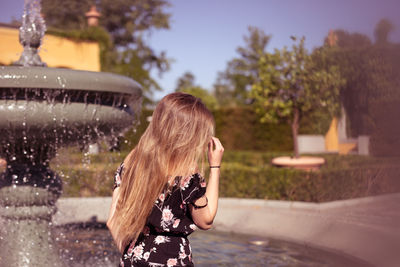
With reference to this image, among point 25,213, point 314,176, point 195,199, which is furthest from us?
point 314,176

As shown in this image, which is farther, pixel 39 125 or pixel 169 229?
pixel 39 125

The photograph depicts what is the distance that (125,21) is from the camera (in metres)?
30.7

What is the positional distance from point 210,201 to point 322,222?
3.36 m

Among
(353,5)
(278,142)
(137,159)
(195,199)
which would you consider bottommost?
(278,142)

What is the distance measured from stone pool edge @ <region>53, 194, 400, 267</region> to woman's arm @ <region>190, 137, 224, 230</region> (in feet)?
7.36

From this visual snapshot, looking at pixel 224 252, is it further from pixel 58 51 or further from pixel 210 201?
pixel 58 51

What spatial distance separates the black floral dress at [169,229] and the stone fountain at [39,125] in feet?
5.48

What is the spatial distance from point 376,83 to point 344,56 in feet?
4.12

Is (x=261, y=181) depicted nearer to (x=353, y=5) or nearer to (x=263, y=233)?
(x=263, y=233)

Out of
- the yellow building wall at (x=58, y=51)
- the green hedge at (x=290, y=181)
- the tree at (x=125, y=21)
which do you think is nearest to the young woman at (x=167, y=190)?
the green hedge at (x=290, y=181)

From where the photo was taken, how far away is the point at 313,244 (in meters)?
4.68

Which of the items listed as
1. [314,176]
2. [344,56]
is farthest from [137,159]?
[314,176]

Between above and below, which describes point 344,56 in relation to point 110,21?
below

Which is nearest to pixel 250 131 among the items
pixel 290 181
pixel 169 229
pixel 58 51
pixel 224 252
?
pixel 58 51
